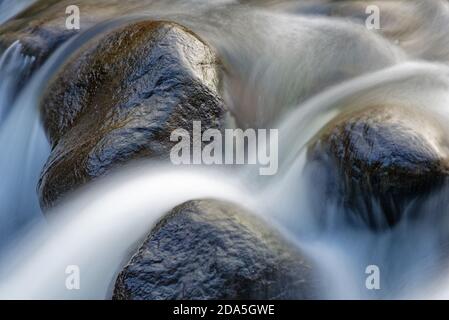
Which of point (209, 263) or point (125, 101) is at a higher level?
point (125, 101)

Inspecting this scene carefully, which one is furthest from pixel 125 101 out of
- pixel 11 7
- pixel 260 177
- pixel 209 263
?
pixel 11 7

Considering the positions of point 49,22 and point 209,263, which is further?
point 49,22

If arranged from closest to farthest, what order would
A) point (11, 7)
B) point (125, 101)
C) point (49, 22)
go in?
point (125, 101)
point (49, 22)
point (11, 7)

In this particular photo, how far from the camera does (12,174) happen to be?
16.5ft

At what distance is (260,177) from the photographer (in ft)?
14.5

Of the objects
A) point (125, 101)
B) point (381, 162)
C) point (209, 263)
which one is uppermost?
point (125, 101)

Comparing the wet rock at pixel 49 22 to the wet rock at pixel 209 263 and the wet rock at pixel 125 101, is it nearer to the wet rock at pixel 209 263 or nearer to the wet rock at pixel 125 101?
the wet rock at pixel 125 101

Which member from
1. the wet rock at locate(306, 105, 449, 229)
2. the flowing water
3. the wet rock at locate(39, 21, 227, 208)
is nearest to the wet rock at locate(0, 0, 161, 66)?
the flowing water

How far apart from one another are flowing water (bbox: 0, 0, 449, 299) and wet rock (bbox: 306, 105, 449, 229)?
0.10 metres

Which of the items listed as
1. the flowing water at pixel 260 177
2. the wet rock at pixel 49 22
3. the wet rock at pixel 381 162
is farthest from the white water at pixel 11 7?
the wet rock at pixel 381 162

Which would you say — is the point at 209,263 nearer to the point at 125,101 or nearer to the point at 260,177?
the point at 260,177

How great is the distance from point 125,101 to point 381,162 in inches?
70.7

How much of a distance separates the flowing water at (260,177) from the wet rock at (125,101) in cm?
16

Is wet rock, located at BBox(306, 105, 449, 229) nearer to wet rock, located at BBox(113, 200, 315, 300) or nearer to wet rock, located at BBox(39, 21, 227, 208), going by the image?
wet rock, located at BBox(113, 200, 315, 300)
